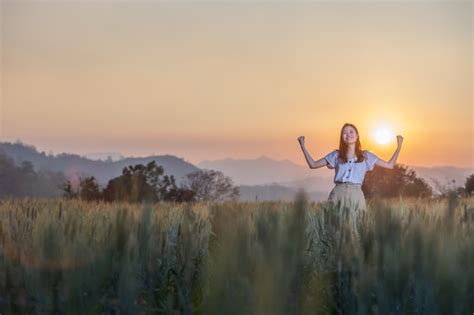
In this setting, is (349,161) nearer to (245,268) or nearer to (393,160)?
(393,160)

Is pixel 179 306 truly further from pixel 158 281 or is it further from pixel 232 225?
pixel 232 225

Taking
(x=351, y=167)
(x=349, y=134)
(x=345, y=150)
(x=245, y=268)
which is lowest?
→ (x=245, y=268)

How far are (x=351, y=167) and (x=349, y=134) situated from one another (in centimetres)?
38

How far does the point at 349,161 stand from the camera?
9344mm

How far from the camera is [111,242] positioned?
154 inches

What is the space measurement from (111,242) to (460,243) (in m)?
1.70

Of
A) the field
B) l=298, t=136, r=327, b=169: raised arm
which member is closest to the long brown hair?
l=298, t=136, r=327, b=169: raised arm

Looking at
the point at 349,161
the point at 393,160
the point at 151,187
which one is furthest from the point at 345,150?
the point at 151,187

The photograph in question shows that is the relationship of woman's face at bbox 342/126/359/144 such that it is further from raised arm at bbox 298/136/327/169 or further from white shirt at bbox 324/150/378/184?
raised arm at bbox 298/136/327/169

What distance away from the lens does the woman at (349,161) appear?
9250 mm

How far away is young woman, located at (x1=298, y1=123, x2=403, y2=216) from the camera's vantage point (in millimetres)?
9250

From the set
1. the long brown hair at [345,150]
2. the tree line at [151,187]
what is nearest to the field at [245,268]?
the tree line at [151,187]

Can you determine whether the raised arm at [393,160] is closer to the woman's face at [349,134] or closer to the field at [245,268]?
the woman's face at [349,134]

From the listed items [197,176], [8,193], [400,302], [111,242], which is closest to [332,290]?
[400,302]
